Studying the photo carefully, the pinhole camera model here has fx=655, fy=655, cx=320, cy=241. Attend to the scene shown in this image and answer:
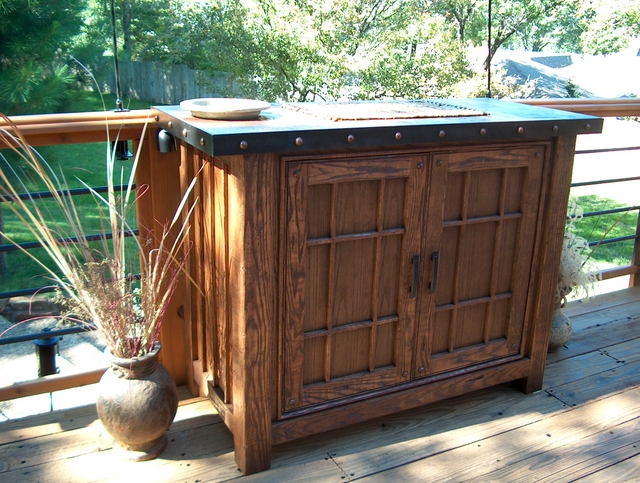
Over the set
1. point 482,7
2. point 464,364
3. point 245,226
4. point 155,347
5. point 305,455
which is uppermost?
point 482,7

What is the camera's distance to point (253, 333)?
194cm

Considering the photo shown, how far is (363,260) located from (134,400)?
2.75 feet

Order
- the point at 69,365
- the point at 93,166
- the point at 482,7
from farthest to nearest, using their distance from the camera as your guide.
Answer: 1. the point at 482,7
2. the point at 93,166
3. the point at 69,365

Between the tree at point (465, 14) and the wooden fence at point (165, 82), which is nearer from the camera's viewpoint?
the wooden fence at point (165, 82)

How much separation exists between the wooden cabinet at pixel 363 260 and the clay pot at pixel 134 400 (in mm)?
223

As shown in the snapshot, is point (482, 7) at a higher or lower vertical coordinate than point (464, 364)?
higher

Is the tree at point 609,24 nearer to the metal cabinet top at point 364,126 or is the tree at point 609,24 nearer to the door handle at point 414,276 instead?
the metal cabinet top at point 364,126

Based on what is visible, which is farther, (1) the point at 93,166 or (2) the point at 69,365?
(1) the point at 93,166

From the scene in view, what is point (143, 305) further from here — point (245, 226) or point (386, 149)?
point (386, 149)

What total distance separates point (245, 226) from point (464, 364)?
3.58 ft

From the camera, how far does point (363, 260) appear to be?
212cm

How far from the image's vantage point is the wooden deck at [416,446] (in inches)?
82.1

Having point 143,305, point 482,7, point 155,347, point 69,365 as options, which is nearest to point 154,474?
point 155,347

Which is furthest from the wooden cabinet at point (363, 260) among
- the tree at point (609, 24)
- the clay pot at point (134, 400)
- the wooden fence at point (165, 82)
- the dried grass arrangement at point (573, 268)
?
the tree at point (609, 24)
